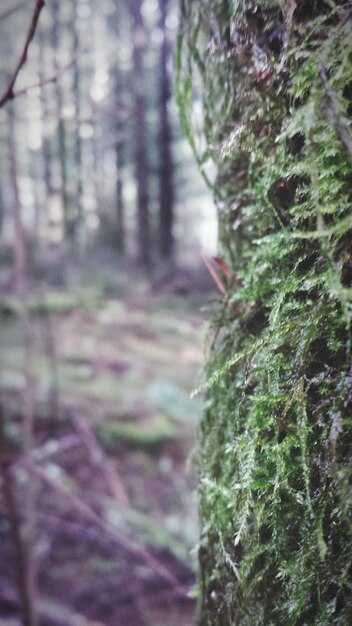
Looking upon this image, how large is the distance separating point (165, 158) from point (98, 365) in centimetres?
840

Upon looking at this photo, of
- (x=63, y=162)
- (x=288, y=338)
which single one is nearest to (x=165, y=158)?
(x=63, y=162)

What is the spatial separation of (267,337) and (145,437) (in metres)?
5.06

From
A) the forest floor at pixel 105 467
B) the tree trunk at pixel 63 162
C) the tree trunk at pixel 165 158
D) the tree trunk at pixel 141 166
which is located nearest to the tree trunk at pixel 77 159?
the tree trunk at pixel 63 162

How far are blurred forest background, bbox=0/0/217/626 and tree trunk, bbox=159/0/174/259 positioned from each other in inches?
2.0

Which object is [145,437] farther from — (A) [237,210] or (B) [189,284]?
(B) [189,284]

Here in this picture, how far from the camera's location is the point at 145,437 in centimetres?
547

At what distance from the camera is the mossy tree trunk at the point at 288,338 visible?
0.59 meters

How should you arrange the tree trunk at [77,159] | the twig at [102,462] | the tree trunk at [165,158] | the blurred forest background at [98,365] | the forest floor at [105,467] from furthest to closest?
1. the tree trunk at [77,159]
2. the tree trunk at [165,158]
3. the twig at [102,462]
4. the forest floor at [105,467]
5. the blurred forest background at [98,365]

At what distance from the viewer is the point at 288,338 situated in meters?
0.66

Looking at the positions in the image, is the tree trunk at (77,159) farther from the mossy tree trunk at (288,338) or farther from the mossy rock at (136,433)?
the mossy tree trunk at (288,338)

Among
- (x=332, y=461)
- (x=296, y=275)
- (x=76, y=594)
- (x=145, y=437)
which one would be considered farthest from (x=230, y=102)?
(x=145, y=437)

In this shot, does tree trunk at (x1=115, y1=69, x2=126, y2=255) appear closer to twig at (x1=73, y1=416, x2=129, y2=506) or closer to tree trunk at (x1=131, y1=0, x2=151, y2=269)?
tree trunk at (x1=131, y1=0, x2=151, y2=269)

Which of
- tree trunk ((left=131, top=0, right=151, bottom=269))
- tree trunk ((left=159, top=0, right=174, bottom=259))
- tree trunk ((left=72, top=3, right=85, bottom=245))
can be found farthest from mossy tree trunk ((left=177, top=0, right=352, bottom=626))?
tree trunk ((left=72, top=3, right=85, bottom=245))

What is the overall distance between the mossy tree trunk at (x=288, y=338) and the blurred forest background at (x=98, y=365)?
0.28 meters
